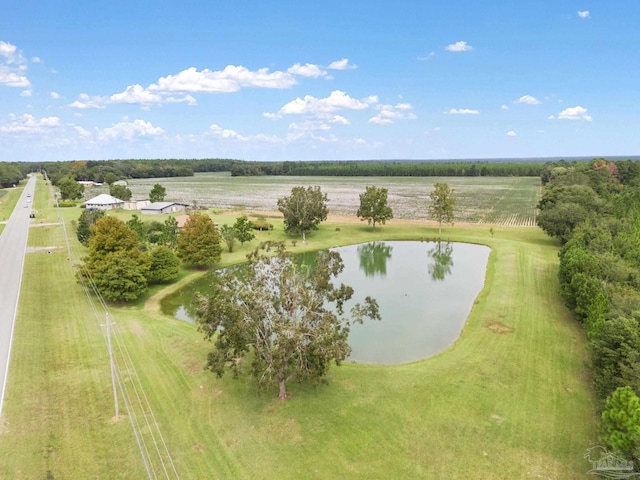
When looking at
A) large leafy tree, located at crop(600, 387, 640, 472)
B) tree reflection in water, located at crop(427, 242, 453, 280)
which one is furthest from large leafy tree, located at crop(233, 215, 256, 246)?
large leafy tree, located at crop(600, 387, 640, 472)

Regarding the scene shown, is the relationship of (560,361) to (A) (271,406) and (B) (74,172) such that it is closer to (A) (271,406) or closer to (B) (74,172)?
(A) (271,406)

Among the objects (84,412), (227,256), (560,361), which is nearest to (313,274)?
(84,412)

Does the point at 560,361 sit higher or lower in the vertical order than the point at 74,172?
lower

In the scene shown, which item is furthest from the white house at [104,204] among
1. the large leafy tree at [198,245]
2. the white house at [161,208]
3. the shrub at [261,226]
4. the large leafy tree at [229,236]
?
the large leafy tree at [198,245]

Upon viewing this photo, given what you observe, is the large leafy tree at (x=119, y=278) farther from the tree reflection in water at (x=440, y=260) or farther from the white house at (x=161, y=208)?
the white house at (x=161, y=208)

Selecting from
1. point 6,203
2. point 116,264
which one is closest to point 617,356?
point 116,264

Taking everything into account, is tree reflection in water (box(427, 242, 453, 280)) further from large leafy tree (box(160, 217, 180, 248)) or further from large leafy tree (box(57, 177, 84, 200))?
large leafy tree (box(57, 177, 84, 200))
